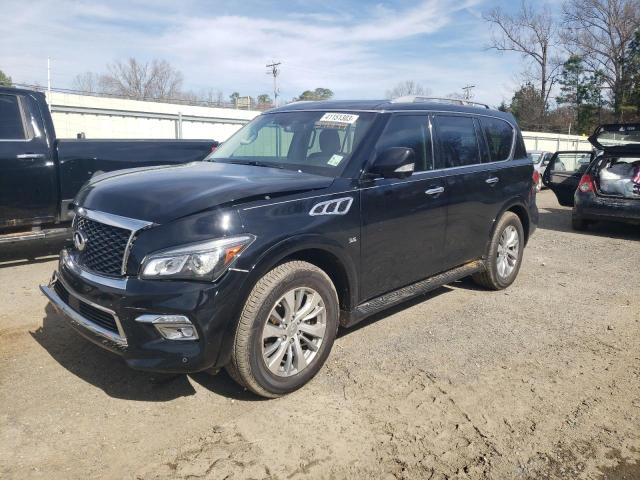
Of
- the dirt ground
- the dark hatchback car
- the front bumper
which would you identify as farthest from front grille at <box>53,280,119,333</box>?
the dark hatchback car

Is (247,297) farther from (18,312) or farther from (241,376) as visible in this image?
(18,312)

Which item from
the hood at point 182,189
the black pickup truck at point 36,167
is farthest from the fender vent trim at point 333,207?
the black pickup truck at point 36,167

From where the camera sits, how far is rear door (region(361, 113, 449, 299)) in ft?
13.0

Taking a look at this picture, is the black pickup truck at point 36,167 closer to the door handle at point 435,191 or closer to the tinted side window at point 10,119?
the tinted side window at point 10,119

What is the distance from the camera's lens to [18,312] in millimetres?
4852

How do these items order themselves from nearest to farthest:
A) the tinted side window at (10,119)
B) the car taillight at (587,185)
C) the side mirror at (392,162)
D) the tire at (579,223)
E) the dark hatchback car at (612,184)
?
1. the side mirror at (392,162)
2. the tinted side window at (10,119)
3. the dark hatchback car at (612,184)
4. the car taillight at (587,185)
5. the tire at (579,223)

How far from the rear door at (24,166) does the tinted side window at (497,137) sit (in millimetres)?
4886

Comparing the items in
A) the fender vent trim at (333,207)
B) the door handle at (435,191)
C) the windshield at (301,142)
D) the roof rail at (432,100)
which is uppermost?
the roof rail at (432,100)

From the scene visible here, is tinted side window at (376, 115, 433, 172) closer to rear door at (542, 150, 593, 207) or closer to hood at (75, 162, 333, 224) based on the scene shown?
hood at (75, 162, 333, 224)

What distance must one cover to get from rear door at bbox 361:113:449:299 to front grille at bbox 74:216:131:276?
1663 millimetres

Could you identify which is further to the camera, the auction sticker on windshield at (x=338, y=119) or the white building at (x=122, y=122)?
the white building at (x=122, y=122)

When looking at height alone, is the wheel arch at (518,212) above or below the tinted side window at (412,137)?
below

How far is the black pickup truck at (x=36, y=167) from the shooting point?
5.95 metres

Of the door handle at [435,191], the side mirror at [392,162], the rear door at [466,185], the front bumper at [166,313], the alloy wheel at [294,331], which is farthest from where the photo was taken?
the rear door at [466,185]
